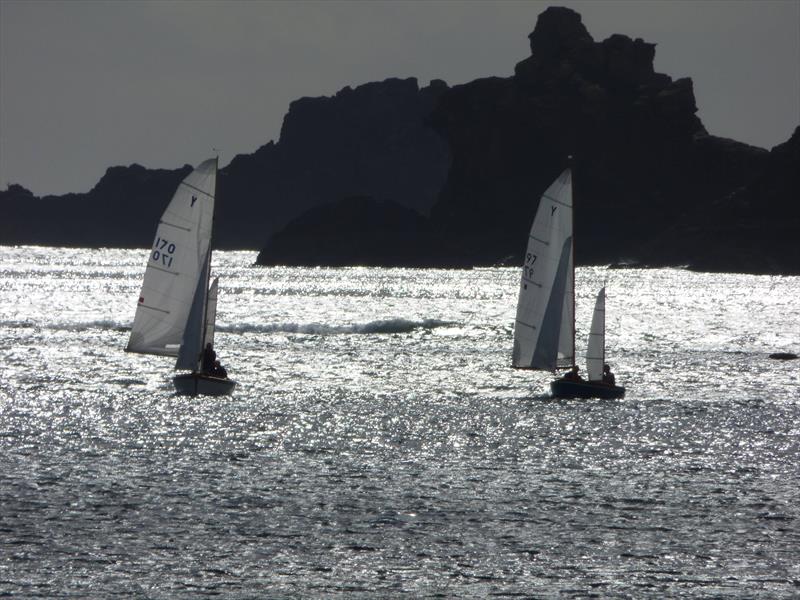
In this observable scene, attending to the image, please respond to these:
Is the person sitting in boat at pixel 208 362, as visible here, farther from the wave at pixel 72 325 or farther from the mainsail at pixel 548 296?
the wave at pixel 72 325

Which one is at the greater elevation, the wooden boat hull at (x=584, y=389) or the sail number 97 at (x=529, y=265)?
the sail number 97 at (x=529, y=265)

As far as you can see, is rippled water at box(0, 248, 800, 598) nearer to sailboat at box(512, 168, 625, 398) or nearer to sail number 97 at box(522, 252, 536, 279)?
sailboat at box(512, 168, 625, 398)

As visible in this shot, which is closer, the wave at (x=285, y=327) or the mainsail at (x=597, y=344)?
the mainsail at (x=597, y=344)

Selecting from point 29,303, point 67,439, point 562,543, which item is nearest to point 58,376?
point 67,439

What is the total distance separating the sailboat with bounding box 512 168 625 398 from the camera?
183ft

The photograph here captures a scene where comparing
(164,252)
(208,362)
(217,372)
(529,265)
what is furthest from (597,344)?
(164,252)

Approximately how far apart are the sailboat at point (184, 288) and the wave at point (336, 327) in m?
47.8

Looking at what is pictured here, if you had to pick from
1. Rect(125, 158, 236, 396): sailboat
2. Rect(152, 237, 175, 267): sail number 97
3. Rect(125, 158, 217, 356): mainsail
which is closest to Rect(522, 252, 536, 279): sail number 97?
Rect(125, 158, 236, 396): sailboat

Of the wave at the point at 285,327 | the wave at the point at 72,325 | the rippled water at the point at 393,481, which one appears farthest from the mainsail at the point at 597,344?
the wave at the point at 72,325

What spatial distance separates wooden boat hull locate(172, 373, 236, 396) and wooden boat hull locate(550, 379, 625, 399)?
46.1ft

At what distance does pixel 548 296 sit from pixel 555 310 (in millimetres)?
679

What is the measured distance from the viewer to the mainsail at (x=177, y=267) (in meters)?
53.4

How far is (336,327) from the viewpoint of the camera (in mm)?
109312

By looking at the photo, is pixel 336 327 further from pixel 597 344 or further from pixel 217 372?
pixel 597 344
